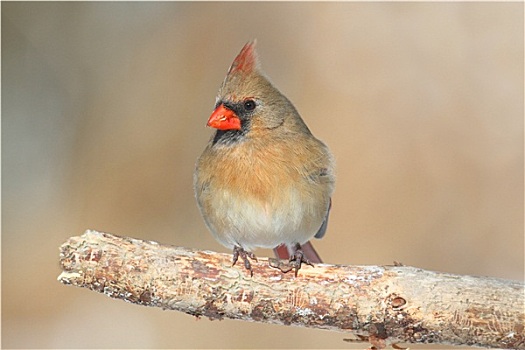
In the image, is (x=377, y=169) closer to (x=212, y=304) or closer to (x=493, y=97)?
(x=493, y=97)

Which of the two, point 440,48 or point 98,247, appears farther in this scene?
point 440,48

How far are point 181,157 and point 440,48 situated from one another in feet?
5.58

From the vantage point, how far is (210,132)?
4.12 metres

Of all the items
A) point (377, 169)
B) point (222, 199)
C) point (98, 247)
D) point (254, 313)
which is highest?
point (377, 169)

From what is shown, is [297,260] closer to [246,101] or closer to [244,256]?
[244,256]

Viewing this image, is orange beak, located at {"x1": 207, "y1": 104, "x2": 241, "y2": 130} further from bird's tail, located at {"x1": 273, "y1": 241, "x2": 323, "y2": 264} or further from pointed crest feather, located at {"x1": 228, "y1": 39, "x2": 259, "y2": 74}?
bird's tail, located at {"x1": 273, "y1": 241, "x2": 323, "y2": 264}

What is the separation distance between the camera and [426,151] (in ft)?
14.0

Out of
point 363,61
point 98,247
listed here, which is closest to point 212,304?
point 98,247

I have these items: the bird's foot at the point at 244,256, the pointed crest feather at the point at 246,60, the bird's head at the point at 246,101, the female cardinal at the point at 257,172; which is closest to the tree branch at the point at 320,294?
the bird's foot at the point at 244,256

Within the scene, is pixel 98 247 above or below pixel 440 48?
below

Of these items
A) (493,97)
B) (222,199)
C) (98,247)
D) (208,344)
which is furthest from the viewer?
(493,97)

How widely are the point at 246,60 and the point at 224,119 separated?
0.72 feet

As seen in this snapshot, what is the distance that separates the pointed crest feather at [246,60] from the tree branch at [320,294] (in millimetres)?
683

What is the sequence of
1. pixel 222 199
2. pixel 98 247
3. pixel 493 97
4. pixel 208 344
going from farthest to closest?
1. pixel 493 97
2. pixel 208 344
3. pixel 222 199
4. pixel 98 247
